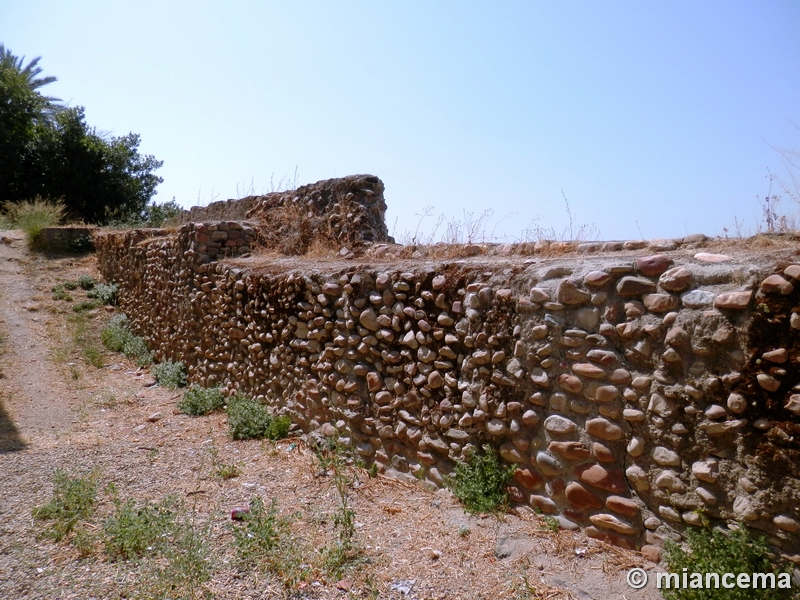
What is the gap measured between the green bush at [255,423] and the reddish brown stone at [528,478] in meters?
2.86

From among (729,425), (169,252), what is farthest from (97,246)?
(729,425)

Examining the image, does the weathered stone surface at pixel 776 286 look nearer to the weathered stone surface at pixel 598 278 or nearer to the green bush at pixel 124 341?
the weathered stone surface at pixel 598 278

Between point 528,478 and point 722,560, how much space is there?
126cm

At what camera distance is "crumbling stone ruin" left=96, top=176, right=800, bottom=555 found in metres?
2.90

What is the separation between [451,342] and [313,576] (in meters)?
1.77

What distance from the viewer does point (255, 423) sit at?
6273 mm

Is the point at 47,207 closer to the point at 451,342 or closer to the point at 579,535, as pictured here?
the point at 451,342

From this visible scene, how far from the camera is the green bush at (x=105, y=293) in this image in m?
11.9

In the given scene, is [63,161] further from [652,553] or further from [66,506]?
[652,553]

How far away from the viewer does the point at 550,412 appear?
3824mm

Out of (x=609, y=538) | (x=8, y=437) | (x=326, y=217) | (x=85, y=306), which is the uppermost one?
(x=326, y=217)

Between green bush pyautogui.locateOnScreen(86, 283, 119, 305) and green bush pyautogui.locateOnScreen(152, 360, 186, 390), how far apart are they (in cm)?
369

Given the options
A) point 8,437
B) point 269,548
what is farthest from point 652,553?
point 8,437

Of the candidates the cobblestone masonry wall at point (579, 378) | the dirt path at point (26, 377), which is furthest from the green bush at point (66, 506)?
the cobblestone masonry wall at point (579, 378)
